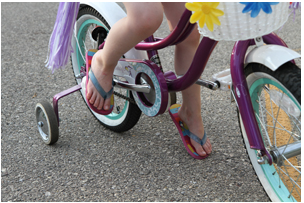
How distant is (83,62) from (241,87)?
1.17m

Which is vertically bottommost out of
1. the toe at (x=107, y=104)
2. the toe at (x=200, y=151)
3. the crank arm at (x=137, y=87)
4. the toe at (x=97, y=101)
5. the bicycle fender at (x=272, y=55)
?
the toe at (x=200, y=151)

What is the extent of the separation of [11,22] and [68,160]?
2.67 m

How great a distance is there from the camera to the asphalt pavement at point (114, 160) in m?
1.58

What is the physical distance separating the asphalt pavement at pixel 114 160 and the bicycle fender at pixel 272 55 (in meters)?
0.62

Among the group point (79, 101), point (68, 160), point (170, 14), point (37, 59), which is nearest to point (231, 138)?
point (170, 14)

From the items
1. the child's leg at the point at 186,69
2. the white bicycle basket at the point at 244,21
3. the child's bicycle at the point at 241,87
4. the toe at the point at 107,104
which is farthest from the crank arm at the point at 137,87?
the white bicycle basket at the point at 244,21

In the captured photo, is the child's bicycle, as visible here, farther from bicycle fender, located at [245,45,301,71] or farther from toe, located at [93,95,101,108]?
toe, located at [93,95,101,108]

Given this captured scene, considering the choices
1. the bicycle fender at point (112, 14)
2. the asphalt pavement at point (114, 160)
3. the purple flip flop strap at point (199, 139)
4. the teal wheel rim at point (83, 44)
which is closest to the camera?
the asphalt pavement at point (114, 160)

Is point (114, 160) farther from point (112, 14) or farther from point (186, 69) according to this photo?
point (112, 14)

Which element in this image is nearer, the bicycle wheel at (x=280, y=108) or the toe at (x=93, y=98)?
the bicycle wheel at (x=280, y=108)

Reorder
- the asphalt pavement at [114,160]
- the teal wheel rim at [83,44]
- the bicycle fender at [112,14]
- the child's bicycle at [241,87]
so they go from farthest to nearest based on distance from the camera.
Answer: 1. the teal wheel rim at [83,44]
2. the bicycle fender at [112,14]
3. the asphalt pavement at [114,160]
4. the child's bicycle at [241,87]

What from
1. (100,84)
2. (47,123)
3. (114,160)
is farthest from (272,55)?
(47,123)

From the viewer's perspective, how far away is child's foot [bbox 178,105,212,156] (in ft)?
5.81

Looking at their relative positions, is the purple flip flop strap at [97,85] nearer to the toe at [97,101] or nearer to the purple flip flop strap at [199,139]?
the toe at [97,101]
